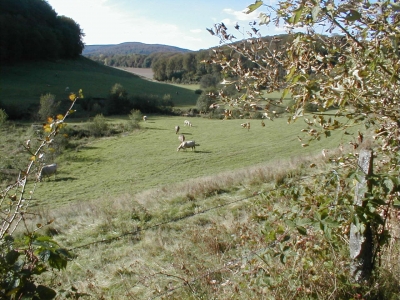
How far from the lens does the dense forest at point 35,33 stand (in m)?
77.8

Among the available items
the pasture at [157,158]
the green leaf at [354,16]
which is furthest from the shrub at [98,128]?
the green leaf at [354,16]

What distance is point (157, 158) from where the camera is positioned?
3011cm

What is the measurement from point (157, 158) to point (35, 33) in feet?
222

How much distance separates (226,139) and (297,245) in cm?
3344

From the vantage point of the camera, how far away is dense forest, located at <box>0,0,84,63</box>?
77750mm

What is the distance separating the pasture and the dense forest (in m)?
51.2

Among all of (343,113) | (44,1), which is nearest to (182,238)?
(343,113)

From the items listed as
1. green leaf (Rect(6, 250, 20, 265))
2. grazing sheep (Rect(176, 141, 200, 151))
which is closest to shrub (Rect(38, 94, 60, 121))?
grazing sheep (Rect(176, 141, 200, 151))

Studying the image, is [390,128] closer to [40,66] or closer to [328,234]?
[328,234]

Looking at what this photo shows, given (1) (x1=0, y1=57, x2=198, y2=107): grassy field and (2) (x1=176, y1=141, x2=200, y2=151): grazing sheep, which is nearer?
(2) (x1=176, y1=141, x2=200, y2=151): grazing sheep

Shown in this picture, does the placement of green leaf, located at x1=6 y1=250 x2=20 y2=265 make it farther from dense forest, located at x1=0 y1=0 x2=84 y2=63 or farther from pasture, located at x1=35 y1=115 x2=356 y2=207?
dense forest, located at x1=0 y1=0 x2=84 y2=63

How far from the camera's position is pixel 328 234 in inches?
102

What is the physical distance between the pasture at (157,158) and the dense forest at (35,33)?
51177 mm

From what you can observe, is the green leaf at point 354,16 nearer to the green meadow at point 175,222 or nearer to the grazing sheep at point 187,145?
the green meadow at point 175,222
